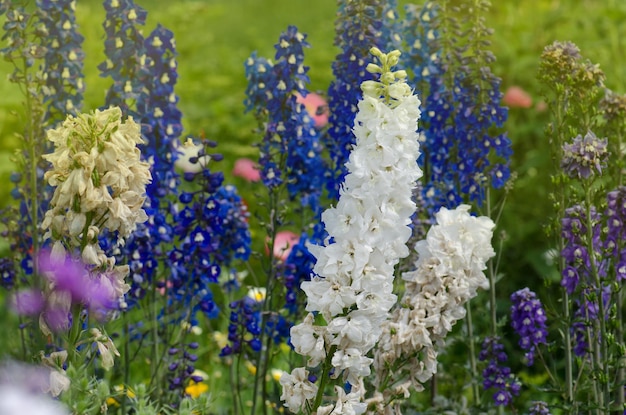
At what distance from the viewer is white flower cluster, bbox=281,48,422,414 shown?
3131 millimetres

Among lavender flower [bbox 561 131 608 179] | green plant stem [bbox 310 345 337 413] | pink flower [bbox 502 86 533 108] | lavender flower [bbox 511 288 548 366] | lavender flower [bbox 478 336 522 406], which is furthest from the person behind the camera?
pink flower [bbox 502 86 533 108]

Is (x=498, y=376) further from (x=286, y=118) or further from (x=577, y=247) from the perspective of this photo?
(x=286, y=118)

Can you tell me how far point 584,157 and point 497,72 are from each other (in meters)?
4.68

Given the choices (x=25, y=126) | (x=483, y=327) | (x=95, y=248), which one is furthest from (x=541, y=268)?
(x=95, y=248)

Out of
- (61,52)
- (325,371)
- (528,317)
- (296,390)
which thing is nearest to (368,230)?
(325,371)

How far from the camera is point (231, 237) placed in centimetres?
464

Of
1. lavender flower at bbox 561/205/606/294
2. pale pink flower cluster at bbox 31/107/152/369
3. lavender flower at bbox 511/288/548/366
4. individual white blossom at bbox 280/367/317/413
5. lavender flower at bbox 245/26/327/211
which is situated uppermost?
lavender flower at bbox 245/26/327/211

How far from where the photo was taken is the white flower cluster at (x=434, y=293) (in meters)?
3.62

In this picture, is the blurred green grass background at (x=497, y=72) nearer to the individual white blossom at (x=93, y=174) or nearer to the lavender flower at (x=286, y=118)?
the lavender flower at (x=286, y=118)

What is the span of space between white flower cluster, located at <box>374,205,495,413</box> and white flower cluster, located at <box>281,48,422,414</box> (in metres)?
0.40

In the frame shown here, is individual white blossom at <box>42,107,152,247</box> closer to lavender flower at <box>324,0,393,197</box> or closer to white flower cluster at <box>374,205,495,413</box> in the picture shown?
white flower cluster at <box>374,205,495,413</box>

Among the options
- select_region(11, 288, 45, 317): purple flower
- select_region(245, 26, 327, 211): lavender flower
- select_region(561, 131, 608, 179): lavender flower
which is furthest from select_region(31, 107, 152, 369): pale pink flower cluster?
select_region(561, 131, 608, 179): lavender flower

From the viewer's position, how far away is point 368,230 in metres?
3.15

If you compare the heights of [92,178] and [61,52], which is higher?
[61,52]
